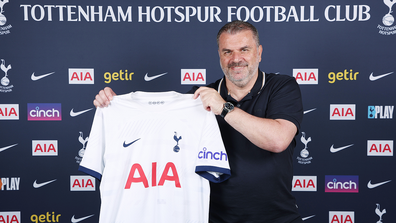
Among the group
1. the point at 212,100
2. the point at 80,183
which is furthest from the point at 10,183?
the point at 212,100

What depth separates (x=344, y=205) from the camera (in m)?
2.72

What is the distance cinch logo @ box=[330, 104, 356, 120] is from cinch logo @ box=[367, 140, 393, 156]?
31cm

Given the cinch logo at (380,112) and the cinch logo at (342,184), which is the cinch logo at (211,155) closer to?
the cinch logo at (342,184)

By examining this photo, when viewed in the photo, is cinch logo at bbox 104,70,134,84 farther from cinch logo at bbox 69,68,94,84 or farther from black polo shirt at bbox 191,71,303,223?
black polo shirt at bbox 191,71,303,223

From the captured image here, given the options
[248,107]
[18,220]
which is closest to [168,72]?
[248,107]

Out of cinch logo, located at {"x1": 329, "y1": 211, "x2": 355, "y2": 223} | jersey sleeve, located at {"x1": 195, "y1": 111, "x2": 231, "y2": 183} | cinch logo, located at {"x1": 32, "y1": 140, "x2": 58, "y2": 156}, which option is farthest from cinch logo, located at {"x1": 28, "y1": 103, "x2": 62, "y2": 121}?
cinch logo, located at {"x1": 329, "y1": 211, "x2": 355, "y2": 223}

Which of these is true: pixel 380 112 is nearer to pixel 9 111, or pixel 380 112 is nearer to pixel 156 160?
pixel 156 160

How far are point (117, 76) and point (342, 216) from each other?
8.64 feet

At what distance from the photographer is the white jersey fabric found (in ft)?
4.84

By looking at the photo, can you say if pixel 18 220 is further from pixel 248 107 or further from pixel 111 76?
pixel 248 107

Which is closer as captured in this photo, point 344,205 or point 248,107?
point 248,107

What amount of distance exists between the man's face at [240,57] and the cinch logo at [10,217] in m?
2.66

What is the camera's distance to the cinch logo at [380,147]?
2.66m

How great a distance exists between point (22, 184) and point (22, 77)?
108cm
